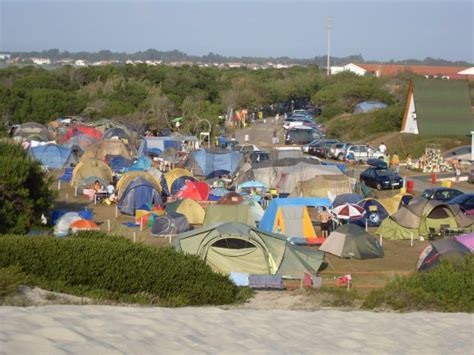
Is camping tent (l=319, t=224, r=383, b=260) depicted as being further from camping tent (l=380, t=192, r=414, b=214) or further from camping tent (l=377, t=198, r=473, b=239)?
camping tent (l=380, t=192, r=414, b=214)

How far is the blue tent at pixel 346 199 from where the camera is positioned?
77.9 feet

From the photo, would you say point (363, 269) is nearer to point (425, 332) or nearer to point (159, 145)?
point (425, 332)

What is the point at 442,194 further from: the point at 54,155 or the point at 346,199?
the point at 54,155

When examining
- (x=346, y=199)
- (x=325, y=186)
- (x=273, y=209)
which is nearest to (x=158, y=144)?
(x=325, y=186)

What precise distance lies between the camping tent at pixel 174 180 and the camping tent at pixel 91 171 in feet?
8.21

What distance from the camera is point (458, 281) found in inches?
477

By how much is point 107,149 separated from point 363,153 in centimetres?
1189

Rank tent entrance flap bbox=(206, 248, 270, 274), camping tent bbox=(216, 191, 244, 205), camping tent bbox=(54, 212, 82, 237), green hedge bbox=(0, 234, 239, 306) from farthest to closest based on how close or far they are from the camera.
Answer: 1. camping tent bbox=(216, 191, 244, 205)
2. camping tent bbox=(54, 212, 82, 237)
3. tent entrance flap bbox=(206, 248, 270, 274)
4. green hedge bbox=(0, 234, 239, 306)

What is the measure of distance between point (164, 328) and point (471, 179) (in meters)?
24.5

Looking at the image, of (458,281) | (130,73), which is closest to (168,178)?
(458,281)

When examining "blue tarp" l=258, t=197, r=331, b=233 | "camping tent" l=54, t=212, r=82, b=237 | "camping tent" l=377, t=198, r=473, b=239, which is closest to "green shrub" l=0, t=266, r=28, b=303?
"camping tent" l=54, t=212, r=82, b=237

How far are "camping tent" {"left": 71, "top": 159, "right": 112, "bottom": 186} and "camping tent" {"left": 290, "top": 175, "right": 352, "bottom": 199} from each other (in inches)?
312

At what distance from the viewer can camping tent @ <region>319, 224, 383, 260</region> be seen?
19328 millimetres

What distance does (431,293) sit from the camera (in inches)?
469
